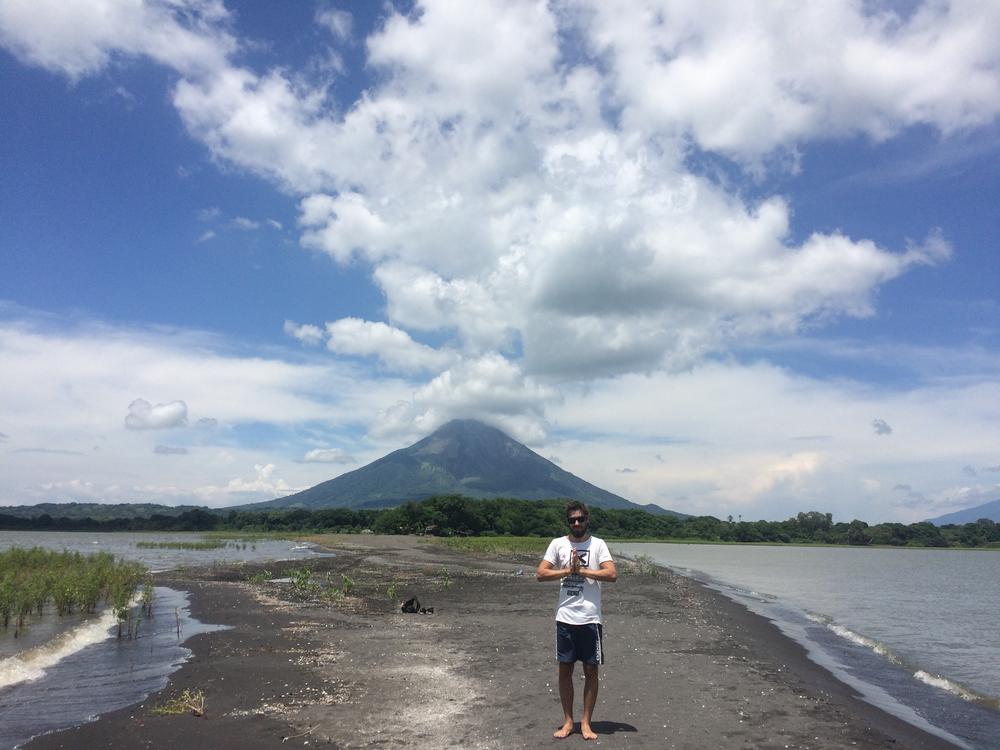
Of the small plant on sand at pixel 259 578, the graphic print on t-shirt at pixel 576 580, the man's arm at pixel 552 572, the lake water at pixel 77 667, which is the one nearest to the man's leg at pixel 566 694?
the graphic print on t-shirt at pixel 576 580

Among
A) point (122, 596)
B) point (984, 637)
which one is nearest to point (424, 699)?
point (122, 596)

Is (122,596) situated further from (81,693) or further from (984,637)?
(984,637)

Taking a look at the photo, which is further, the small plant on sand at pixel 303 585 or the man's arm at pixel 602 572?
the small plant on sand at pixel 303 585

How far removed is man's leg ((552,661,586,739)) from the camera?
317 inches

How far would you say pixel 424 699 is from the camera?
10.4 meters

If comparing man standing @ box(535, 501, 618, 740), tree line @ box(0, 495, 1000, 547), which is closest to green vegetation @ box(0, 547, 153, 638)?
man standing @ box(535, 501, 618, 740)

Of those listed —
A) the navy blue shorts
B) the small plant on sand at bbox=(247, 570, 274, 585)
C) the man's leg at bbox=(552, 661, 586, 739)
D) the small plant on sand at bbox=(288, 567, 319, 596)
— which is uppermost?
the navy blue shorts

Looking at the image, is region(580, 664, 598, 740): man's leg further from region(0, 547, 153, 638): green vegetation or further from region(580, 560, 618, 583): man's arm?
region(0, 547, 153, 638): green vegetation

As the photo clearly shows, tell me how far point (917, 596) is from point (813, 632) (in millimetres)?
21247

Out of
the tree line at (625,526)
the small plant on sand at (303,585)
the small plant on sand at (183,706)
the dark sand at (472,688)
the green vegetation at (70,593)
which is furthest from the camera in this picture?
the tree line at (625,526)

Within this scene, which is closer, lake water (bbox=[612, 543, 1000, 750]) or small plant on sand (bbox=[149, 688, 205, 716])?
small plant on sand (bbox=[149, 688, 205, 716])

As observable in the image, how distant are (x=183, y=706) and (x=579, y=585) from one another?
636 cm

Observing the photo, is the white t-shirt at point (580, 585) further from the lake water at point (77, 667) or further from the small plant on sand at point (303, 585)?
the small plant on sand at point (303, 585)

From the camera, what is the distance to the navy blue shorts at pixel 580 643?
307 inches
